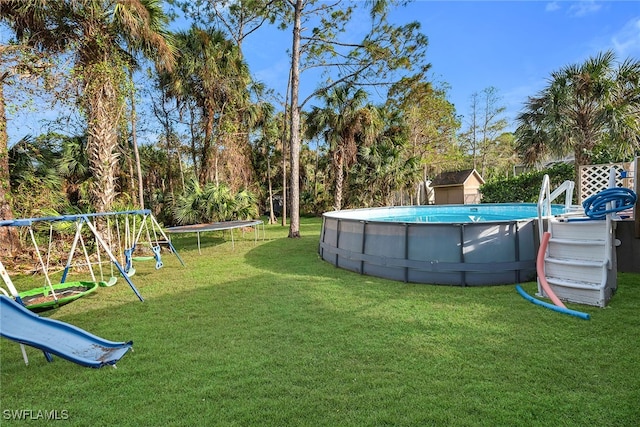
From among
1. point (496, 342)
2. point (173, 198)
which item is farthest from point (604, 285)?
point (173, 198)

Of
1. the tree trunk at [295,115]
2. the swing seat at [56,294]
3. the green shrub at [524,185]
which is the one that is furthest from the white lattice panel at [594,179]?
the swing seat at [56,294]

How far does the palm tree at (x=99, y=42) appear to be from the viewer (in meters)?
7.05

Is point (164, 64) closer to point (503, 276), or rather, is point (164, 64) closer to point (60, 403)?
point (60, 403)

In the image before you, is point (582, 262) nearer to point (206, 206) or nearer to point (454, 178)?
point (206, 206)

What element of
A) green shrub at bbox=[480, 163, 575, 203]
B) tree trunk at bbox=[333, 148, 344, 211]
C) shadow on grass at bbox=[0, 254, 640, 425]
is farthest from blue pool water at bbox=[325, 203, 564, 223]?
shadow on grass at bbox=[0, 254, 640, 425]

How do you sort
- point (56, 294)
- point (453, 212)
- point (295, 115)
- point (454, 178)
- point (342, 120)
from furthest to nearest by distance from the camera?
point (454, 178) → point (342, 120) → point (453, 212) → point (295, 115) → point (56, 294)

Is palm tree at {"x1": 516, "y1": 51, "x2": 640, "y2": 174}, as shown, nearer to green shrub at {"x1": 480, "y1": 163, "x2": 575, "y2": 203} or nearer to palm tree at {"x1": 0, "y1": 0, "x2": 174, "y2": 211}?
green shrub at {"x1": 480, "y1": 163, "x2": 575, "y2": 203}

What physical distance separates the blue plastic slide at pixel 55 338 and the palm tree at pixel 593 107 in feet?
44.4

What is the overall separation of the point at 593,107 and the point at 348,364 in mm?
12838

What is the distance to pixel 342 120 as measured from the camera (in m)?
16.2

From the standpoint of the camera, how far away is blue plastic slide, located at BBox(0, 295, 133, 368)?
93.0 inches

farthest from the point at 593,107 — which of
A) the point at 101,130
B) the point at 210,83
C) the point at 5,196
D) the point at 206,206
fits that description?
the point at 5,196

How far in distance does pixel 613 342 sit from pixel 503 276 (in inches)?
78.3

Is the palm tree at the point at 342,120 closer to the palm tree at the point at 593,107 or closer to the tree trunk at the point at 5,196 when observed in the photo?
the palm tree at the point at 593,107
